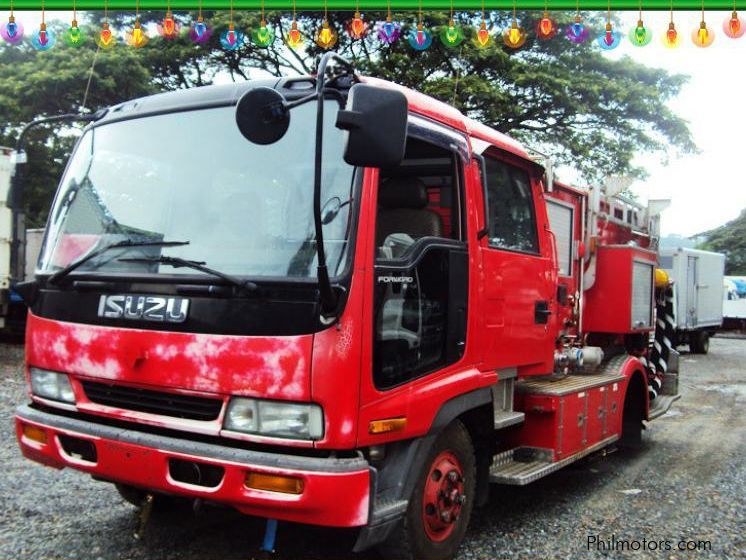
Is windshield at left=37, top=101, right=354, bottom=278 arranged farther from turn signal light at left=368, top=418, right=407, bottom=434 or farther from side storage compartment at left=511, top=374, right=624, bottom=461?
side storage compartment at left=511, top=374, right=624, bottom=461

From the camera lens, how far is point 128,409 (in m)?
3.48

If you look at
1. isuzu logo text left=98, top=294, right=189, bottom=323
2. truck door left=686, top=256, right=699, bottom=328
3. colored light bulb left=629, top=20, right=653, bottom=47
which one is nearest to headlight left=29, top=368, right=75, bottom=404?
isuzu logo text left=98, top=294, right=189, bottom=323

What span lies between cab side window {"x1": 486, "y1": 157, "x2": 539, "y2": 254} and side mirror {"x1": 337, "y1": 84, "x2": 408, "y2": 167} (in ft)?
4.76

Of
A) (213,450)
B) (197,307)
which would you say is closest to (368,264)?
(197,307)

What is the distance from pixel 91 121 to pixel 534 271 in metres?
2.84

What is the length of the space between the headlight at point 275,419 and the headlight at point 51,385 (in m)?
1.01

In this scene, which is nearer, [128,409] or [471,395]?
[128,409]

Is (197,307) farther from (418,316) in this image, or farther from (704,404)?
(704,404)

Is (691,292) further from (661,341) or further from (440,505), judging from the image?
(440,505)

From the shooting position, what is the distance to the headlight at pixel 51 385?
145 inches

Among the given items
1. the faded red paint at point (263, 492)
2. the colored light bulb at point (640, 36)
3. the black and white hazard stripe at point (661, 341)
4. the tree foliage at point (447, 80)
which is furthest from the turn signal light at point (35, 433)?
the tree foliage at point (447, 80)

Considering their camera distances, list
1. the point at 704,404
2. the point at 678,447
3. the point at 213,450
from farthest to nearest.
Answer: the point at 704,404, the point at 678,447, the point at 213,450

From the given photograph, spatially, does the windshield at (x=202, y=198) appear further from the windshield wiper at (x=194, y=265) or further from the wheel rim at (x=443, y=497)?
the wheel rim at (x=443, y=497)

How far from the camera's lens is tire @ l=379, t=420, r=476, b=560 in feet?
11.7
